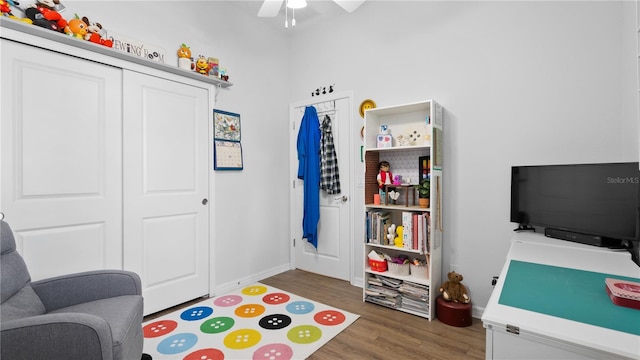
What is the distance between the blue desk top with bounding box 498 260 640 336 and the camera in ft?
3.04

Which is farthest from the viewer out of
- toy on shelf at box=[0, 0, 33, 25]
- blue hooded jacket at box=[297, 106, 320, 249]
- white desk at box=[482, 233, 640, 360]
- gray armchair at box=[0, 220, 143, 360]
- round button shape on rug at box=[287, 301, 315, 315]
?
blue hooded jacket at box=[297, 106, 320, 249]

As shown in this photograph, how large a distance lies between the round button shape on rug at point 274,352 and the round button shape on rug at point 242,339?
4.1 inches

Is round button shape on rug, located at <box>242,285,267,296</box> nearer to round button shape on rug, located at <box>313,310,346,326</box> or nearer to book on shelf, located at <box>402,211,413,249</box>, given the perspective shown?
round button shape on rug, located at <box>313,310,346,326</box>

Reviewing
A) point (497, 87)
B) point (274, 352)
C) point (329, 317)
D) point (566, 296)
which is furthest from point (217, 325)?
point (497, 87)

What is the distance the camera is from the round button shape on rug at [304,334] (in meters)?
2.08

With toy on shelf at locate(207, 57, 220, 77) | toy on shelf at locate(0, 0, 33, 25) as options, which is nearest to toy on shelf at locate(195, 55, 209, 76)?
toy on shelf at locate(207, 57, 220, 77)

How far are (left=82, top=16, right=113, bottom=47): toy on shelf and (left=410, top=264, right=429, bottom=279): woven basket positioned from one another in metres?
2.96

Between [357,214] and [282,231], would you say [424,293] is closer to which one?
[357,214]

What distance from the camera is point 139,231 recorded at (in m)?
2.39

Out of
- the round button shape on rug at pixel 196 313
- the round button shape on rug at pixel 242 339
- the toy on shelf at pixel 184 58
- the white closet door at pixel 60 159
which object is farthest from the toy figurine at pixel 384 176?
the white closet door at pixel 60 159

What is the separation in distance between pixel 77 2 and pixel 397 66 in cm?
259

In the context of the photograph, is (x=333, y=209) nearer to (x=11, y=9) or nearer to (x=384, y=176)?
(x=384, y=176)

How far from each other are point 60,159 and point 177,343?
148 centimetres

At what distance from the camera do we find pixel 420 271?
254cm
